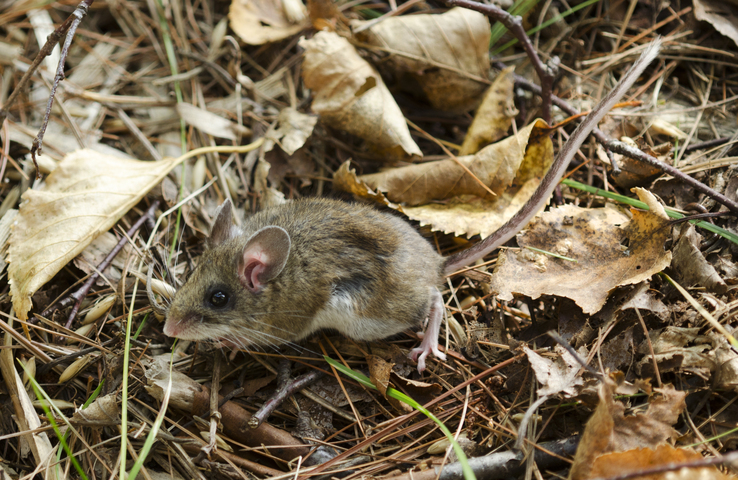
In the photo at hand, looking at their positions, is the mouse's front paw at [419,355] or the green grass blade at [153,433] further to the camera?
the mouse's front paw at [419,355]

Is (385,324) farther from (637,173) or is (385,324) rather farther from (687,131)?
(687,131)

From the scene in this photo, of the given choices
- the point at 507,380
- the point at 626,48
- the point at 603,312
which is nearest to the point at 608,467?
the point at 507,380

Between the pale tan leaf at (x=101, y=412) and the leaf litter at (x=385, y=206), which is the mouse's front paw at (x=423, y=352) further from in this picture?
the pale tan leaf at (x=101, y=412)

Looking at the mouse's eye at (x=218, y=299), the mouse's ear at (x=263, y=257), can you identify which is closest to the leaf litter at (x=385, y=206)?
the mouse's eye at (x=218, y=299)

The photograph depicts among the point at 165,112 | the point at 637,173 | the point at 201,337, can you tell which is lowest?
the point at 201,337

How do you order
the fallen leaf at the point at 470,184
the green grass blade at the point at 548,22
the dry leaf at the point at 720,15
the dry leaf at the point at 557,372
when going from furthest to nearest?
the green grass blade at the point at 548,22, the dry leaf at the point at 720,15, the fallen leaf at the point at 470,184, the dry leaf at the point at 557,372

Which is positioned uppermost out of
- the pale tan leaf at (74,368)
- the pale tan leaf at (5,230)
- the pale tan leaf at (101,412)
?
the pale tan leaf at (5,230)
